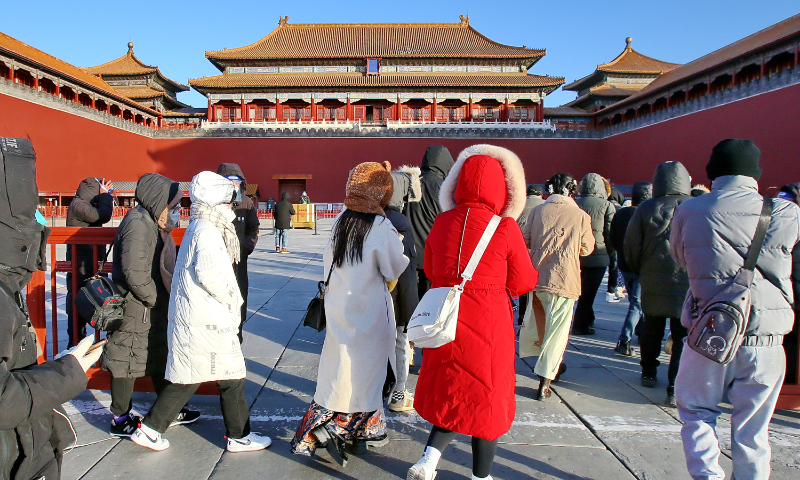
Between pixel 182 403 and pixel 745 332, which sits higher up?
pixel 745 332

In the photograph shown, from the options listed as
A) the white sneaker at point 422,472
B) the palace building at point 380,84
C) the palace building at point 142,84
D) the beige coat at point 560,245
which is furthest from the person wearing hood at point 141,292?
the palace building at point 142,84

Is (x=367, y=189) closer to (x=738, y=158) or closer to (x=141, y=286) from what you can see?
(x=141, y=286)

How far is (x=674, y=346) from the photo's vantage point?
3.09 metres

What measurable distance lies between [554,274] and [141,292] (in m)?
2.46

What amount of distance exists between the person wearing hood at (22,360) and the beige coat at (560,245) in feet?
8.67

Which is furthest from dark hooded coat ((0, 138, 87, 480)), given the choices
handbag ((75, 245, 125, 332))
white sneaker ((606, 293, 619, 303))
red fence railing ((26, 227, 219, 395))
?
white sneaker ((606, 293, 619, 303))

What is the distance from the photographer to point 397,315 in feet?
9.56

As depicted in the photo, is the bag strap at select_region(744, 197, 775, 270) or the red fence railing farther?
the red fence railing

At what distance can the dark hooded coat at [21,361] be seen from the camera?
1.17 meters

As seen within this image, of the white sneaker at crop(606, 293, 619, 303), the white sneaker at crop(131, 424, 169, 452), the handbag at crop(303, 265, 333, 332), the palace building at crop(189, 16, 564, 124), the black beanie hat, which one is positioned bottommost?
the white sneaker at crop(131, 424, 169, 452)

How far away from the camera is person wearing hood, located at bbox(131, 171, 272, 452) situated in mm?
2271

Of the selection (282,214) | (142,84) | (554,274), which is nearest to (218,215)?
(554,274)

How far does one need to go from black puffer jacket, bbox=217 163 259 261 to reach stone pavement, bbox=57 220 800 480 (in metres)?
0.89

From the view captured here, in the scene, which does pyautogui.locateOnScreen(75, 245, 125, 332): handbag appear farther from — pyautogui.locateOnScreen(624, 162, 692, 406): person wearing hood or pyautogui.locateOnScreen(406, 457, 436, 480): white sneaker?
pyautogui.locateOnScreen(624, 162, 692, 406): person wearing hood
